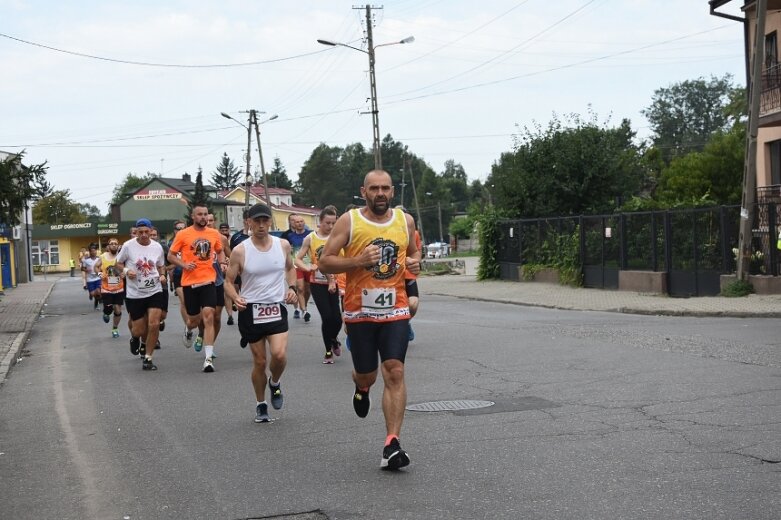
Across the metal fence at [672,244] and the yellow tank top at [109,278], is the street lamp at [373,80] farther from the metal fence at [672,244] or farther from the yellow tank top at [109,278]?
the yellow tank top at [109,278]

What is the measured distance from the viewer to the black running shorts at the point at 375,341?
648 centimetres

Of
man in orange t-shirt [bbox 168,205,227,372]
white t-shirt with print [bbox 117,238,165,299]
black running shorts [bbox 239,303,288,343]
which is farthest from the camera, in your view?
white t-shirt with print [bbox 117,238,165,299]

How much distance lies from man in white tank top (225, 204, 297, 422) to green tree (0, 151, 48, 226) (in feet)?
58.8

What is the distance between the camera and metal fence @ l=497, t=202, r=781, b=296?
21219mm

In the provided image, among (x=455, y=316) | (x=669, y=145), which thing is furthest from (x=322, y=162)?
(x=455, y=316)

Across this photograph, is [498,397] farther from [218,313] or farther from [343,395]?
[218,313]

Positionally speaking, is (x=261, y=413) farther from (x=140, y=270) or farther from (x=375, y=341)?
(x=140, y=270)

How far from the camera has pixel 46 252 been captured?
97500 millimetres

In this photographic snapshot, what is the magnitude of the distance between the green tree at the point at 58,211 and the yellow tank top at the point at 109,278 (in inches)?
4360

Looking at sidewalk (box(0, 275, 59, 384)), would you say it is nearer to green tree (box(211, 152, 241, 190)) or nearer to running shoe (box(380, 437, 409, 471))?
running shoe (box(380, 437, 409, 471))

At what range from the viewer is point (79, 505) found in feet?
18.7

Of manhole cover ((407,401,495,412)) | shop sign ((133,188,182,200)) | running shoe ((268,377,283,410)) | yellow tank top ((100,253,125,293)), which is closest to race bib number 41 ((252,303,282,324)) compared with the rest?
running shoe ((268,377,283,410))

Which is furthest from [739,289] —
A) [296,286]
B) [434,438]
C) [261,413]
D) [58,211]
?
[58,211]

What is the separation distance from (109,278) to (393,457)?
13223 mm
